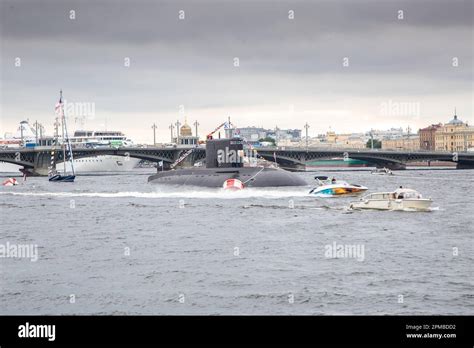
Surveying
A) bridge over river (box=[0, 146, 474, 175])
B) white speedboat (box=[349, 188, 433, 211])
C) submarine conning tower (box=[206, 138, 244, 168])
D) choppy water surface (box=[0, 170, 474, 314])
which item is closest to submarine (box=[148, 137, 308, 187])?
submarine conning tower (box=[206, 138, 244, 168])

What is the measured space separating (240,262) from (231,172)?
58.3 metres

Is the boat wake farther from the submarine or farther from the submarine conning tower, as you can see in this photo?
the submarine conning tower

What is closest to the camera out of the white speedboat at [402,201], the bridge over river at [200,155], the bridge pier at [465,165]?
the white speedboat at [402,201]

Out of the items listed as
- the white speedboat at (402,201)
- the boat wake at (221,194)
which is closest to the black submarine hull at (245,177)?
the boat wake at (221,194)

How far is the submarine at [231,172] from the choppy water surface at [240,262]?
25.5 meters

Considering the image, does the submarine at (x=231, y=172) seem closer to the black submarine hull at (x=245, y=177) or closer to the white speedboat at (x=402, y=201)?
the black submarine hull at (x=245, y=177)

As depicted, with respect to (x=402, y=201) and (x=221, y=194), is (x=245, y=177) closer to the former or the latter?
(x=221, y=194)

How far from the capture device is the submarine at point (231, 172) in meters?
93.7

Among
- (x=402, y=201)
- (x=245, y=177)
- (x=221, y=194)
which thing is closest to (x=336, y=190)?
(x=221, y=194)

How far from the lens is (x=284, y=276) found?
33531 mm

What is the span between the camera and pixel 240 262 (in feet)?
123

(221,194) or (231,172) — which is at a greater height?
(231,172)
